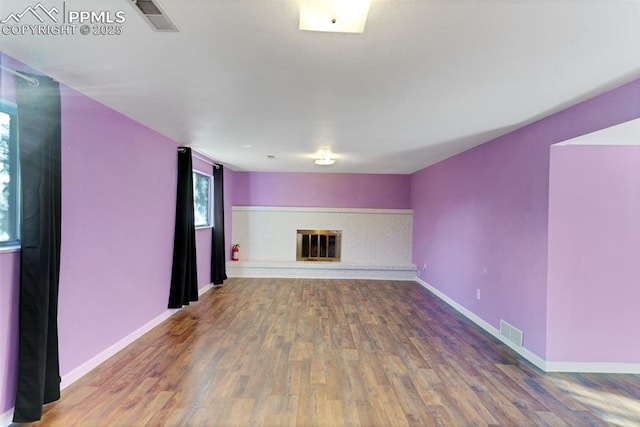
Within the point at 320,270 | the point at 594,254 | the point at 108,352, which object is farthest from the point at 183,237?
the point at 594,254

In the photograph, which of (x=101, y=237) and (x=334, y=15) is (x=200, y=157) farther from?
(x=334, y=15)

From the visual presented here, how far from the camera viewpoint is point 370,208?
22.2ft

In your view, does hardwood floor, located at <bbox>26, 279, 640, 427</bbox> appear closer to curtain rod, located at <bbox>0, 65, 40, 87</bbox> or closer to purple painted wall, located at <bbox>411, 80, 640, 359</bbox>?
purple painted wall, located at <bbox>411, 80, 640, 359</bbox>

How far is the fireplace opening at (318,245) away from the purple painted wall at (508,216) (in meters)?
2.34

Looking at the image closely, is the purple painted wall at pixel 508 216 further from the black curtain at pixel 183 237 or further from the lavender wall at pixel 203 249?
the lavender wall at pixel 203 249

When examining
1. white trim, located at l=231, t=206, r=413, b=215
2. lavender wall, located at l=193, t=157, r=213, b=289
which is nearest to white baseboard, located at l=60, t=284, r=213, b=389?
lavender wall, located at l=193, t=157, r=213, b=289

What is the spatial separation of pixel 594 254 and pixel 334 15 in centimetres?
298

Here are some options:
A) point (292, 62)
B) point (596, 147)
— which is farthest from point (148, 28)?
point (596, 147)

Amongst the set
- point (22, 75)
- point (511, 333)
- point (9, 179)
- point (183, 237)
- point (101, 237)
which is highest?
point (22, 75)

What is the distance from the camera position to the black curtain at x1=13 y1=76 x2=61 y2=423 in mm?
1920

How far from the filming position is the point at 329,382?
2.49m

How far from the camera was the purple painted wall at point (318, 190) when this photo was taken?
673cm

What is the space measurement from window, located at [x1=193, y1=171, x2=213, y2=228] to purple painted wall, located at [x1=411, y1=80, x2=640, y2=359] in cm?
412

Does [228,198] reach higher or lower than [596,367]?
higher
